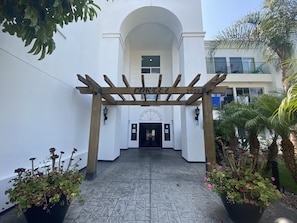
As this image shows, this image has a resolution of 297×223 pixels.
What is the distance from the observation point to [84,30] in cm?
595

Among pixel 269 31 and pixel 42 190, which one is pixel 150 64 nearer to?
pixel 269 31

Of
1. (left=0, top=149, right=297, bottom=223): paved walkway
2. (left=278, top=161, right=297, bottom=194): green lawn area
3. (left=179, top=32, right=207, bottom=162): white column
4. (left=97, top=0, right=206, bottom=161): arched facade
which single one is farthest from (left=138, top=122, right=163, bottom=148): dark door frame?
(left=278, top=161, right=297, bottom=194): green lawn area

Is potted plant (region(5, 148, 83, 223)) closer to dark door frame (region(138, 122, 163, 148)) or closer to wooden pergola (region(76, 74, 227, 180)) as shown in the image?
wooden pergola (region(76, 74, 227, 180))

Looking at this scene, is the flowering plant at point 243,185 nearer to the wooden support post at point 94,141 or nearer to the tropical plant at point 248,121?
the tropical plant at point 248,121

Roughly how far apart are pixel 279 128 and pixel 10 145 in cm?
637

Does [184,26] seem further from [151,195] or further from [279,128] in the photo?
[151,195]

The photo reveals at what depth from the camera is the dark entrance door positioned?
12102 millimetres

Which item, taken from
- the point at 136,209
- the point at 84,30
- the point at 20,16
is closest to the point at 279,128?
the point at 136,209

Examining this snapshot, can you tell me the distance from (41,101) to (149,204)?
3.69 metres

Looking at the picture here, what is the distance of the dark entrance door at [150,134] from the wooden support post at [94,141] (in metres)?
7.30

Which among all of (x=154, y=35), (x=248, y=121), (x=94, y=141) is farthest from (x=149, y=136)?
(x=248, y=121)

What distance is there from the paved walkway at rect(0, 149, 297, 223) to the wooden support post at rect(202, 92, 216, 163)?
34.7 inches

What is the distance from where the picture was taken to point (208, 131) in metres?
5.11

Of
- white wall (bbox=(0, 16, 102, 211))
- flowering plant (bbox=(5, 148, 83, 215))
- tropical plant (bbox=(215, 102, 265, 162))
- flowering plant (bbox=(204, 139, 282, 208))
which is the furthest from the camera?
tropical plant (bbox=(215, 102, 265, 162))
